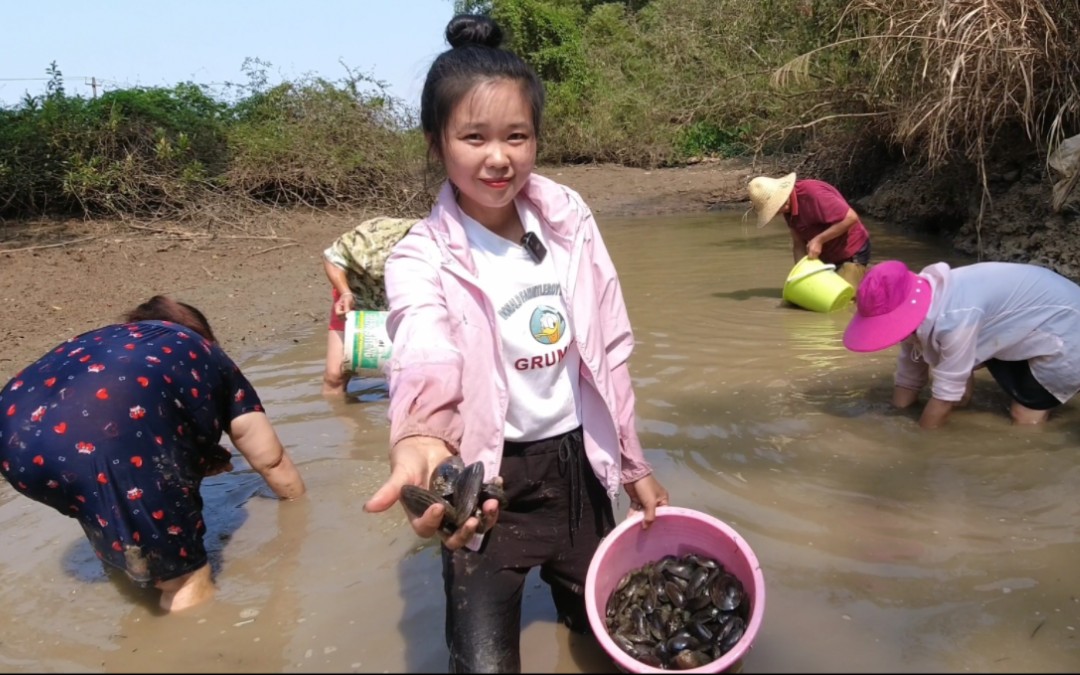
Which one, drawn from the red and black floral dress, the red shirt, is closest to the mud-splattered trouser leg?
the red and black floral dress

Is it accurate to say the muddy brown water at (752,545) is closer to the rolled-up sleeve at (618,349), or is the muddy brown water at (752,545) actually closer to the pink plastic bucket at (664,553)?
the pink plastic bucket at (664,553)

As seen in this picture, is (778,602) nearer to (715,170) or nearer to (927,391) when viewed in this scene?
(927,391)

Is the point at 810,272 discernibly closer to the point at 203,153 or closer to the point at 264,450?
the point at 264,450

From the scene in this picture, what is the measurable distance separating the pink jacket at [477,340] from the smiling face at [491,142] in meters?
0.10

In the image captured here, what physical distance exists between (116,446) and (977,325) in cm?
313

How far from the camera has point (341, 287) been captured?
4.44m

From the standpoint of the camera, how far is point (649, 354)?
504 centimetres

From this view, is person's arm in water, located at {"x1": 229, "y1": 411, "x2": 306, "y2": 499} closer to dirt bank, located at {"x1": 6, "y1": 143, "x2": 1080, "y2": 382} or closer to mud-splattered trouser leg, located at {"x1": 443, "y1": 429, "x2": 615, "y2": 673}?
mud-splattered trouser leg, located at {"x1": 443, "y1": 429, "x2": 615, "y2": 673}

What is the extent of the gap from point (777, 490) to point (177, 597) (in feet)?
6.64

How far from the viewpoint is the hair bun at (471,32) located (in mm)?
1981

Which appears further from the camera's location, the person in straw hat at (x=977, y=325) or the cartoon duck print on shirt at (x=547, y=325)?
the person in straw hat at (x=977, y=325)

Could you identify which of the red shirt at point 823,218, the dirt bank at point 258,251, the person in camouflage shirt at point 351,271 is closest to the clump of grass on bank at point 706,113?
the dirt bank at point 258,251

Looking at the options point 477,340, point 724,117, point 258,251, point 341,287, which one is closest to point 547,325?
point 477,340

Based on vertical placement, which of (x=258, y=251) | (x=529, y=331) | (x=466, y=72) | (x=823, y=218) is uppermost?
(x=466, y=72)
